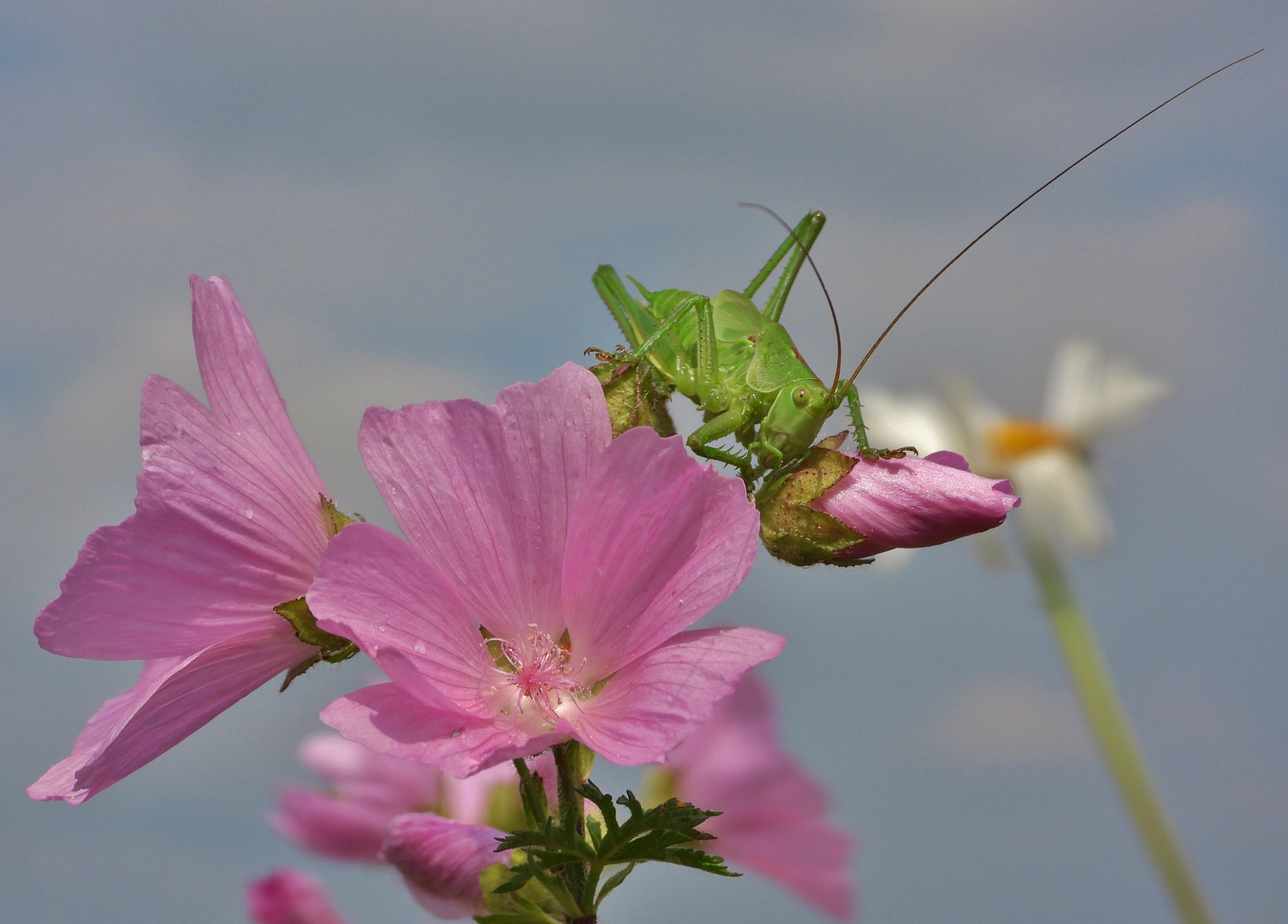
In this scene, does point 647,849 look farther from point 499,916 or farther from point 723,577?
point 723,577

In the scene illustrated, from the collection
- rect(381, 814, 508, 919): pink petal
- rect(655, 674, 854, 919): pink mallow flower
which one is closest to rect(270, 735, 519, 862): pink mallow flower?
rect(655, 674, 854, 919): pink mallow flower

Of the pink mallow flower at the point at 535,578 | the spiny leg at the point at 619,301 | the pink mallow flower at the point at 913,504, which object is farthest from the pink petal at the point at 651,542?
the spiny leg at the point at 619,301

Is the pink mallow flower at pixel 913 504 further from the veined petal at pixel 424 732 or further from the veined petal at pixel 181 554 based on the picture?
the veined petal at pixel 181 554

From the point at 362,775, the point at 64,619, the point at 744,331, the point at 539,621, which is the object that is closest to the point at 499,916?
the point at 539,621

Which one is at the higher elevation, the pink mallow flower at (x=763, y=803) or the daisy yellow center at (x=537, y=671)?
the pink mallow flower at (x=763, y=803)

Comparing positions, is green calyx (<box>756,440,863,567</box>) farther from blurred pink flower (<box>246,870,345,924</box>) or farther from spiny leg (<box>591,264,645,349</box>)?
blurred pink flower (<box>246,870,345,924</box>)

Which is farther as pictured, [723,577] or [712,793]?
[712,793]

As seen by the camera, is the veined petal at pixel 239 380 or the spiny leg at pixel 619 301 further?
the spiny leg at pixel 619 301
